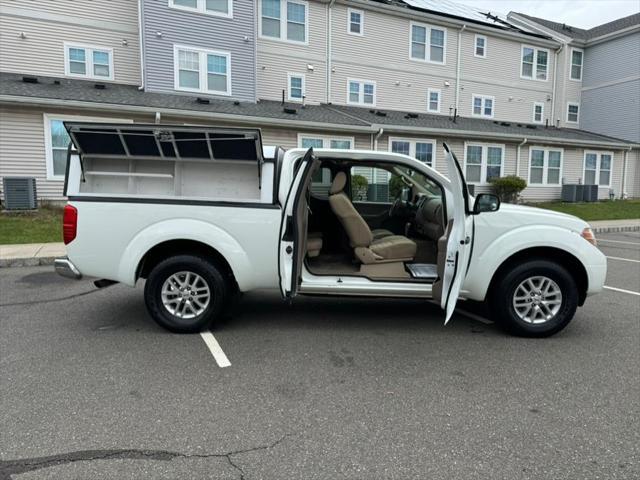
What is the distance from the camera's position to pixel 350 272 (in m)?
4.88

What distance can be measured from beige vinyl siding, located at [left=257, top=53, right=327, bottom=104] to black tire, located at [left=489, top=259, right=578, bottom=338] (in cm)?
1678

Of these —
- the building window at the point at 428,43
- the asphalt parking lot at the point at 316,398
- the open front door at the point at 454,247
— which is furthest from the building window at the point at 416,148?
the open front door at the point at 454,247

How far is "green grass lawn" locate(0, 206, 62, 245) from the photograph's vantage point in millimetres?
10117

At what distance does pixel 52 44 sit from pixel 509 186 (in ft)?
59.9

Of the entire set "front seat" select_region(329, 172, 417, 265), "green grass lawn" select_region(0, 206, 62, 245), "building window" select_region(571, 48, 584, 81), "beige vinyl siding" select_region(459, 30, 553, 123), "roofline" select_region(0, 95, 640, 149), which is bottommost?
"green grass lawn" select_region(0, 206, 62, 245)

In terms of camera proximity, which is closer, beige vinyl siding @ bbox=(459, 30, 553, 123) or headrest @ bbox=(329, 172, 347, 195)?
headrest @ bbox=(329, 172, 347, 195)

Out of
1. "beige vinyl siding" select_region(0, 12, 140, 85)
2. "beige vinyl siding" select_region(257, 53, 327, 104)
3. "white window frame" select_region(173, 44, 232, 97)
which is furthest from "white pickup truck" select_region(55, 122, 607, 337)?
"beige vinyl siding" select_region(257, 53, 327, 104)

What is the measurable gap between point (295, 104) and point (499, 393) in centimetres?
1781

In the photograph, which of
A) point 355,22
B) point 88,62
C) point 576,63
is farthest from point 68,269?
point 576,63

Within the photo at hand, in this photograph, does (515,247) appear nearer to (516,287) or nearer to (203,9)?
(516,287)

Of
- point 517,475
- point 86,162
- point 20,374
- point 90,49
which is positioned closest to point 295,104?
point 90,49

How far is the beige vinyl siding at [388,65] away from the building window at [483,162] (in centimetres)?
395

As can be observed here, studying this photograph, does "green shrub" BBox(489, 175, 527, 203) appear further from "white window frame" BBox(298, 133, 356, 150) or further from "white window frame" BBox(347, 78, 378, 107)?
"white window frame" BBox(298, 133, 356, 150)

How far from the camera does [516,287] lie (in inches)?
181
